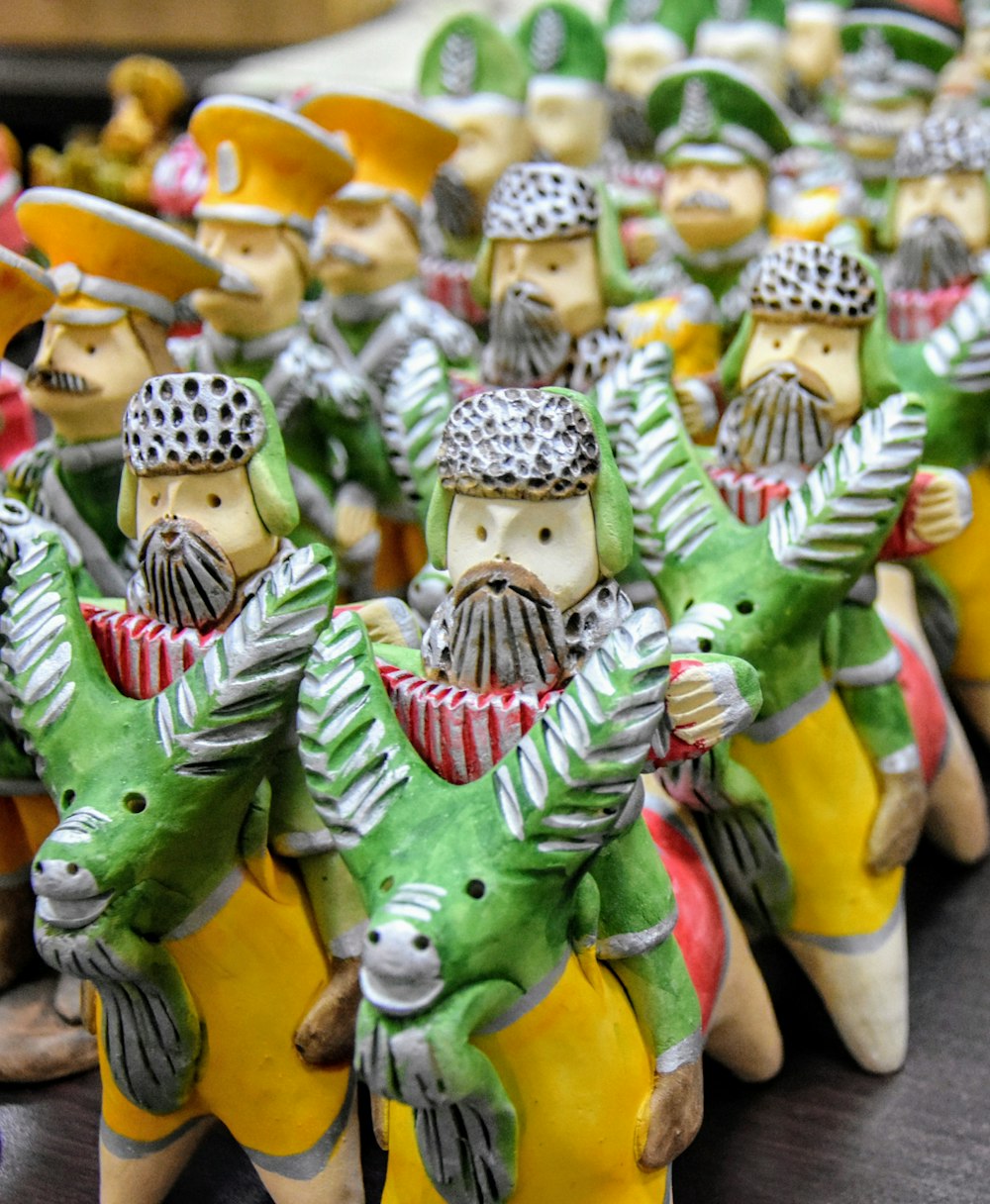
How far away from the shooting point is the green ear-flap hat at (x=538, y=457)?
4.18ft

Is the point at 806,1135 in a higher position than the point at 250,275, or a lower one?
lower

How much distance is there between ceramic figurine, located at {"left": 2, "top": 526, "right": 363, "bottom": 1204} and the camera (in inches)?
50.2

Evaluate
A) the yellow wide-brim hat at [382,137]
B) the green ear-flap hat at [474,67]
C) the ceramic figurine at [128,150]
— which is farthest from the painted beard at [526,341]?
the ceramic figurine at [128,150]

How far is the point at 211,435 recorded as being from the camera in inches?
55.9

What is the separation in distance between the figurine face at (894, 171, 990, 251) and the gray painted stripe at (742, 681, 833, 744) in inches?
43.7

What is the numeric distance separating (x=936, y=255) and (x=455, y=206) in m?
0.90

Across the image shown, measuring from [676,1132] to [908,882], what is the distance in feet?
3.15

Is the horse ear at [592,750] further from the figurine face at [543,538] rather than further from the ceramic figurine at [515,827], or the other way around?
the figurine face at [543,538]

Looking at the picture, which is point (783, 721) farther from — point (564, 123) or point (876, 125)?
point (876, 125)

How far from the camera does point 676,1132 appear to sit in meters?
1.34

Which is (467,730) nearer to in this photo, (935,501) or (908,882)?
(935,501)

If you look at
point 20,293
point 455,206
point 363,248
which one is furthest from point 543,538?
point 455,206

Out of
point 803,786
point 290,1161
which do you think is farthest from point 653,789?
point 290,1161

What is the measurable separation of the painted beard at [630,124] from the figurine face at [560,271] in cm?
153
